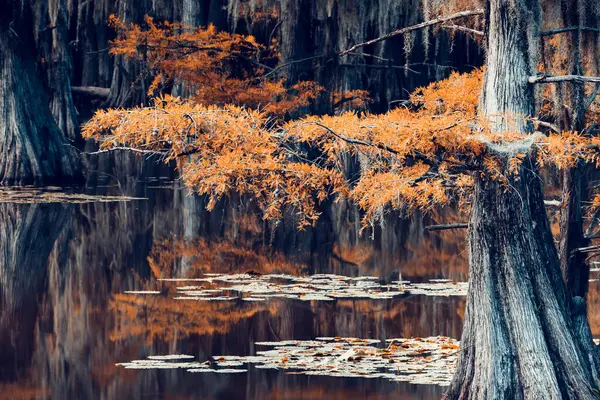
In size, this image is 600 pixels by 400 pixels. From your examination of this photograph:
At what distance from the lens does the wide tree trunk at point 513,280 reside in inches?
340

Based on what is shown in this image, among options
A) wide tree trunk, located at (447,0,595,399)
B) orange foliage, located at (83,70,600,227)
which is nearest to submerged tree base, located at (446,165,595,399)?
wide tree trunk, located at (447,0,595,399)

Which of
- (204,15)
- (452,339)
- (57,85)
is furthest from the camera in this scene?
(57,85)

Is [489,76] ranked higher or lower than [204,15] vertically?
lower

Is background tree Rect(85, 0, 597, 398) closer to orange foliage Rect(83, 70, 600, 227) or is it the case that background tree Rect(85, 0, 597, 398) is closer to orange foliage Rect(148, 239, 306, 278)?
orange foliage Rect(83, 70, 600, 227)

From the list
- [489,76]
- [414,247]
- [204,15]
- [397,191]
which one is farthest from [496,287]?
[204,15]

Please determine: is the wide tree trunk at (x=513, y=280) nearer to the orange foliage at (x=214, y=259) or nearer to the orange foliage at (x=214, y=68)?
the orange foliage at (x=214, y=259)

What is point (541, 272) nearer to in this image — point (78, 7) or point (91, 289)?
point (91, 289)

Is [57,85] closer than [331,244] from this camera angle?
No

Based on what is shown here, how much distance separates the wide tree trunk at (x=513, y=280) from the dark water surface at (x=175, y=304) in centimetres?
118

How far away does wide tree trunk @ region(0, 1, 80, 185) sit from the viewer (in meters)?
27.6

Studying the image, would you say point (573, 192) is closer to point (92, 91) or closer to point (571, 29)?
point (571, 29)

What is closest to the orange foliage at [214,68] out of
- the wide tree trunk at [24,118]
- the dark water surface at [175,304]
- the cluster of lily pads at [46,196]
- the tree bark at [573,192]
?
the cluster of lily pads at [46,196]

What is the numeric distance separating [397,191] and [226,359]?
10.0ft

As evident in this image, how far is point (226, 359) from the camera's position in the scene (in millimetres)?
10930
